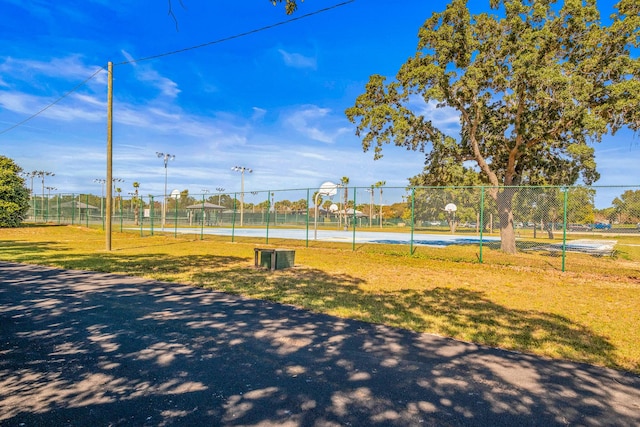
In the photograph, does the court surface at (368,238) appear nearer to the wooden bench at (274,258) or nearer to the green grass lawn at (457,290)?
the green grass lawn at (457,290)

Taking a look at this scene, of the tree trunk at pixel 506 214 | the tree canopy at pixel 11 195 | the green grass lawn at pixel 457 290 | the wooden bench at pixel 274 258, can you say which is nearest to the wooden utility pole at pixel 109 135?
the green grass lawn at pixel 457 290

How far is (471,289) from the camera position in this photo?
905 centimetres

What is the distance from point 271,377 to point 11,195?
37.4 m

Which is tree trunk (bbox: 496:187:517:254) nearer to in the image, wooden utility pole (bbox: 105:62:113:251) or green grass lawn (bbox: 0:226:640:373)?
green grass lawn (bbox: 0:226:640:373)

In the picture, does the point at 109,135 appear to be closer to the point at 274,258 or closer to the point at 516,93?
the point at 274,258

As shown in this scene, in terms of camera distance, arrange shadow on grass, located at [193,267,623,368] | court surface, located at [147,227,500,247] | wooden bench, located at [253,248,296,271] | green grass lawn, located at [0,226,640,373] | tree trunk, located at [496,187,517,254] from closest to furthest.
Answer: shadow on grass, located at [193,267,623,368]
green grass lawn, located at [0,226,640,373]
wooden bench, located at [253,248,296,271]
tree trunk, located at [496,187,517,254]
court surface, located at [147,227,500,247]

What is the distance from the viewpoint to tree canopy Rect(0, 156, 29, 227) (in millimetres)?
30297

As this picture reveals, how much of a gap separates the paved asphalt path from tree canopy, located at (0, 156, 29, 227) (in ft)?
105

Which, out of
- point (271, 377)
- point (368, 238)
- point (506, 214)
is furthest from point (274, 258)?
point (368, 238)

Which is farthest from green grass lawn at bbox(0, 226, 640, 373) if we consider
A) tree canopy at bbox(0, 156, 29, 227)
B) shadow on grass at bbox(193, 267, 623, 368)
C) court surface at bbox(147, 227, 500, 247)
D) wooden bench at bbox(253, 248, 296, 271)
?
tree canopy at bbox(0, 156, 29, 227)

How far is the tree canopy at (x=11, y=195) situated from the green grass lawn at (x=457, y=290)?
19.9m

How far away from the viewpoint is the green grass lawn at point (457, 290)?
5.43 meters

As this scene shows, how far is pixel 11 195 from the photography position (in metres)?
31.0

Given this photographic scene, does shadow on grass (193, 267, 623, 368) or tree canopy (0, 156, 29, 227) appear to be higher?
tree canopy (0, 156, 29, 227)
